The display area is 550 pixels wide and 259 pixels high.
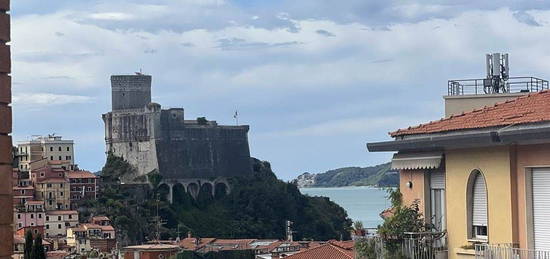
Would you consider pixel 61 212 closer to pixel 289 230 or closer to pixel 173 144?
pixel 173 144

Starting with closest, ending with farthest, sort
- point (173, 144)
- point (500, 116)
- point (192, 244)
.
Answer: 1. point (500, 116)
2. point (192, 244)
3. point (173, 144)

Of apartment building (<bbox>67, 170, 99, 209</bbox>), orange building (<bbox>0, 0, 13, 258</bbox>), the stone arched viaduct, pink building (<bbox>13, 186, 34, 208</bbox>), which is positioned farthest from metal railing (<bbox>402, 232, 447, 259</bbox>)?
the stone arched viaduct

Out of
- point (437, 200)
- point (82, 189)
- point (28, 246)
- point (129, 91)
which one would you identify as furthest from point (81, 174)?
point (437, 200)

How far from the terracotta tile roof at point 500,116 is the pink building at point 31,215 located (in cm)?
10639

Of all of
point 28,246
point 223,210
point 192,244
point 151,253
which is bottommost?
point 151,253

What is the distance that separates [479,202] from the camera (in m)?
9.25

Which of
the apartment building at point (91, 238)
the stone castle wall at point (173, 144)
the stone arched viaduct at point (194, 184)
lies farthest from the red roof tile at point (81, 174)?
the apartment building at point (91, 238)

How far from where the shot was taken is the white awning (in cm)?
990

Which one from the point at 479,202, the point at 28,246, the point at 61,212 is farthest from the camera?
the point at 61,212

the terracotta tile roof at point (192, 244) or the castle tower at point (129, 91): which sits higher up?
the castle tower at point (129, 91)

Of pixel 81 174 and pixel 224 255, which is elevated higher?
pixel 81 174

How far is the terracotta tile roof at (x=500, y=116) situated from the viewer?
8781 mm

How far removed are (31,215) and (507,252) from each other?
4417 inches

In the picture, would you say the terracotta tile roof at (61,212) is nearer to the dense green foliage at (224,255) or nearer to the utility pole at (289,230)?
the utility pole at (289,230)
